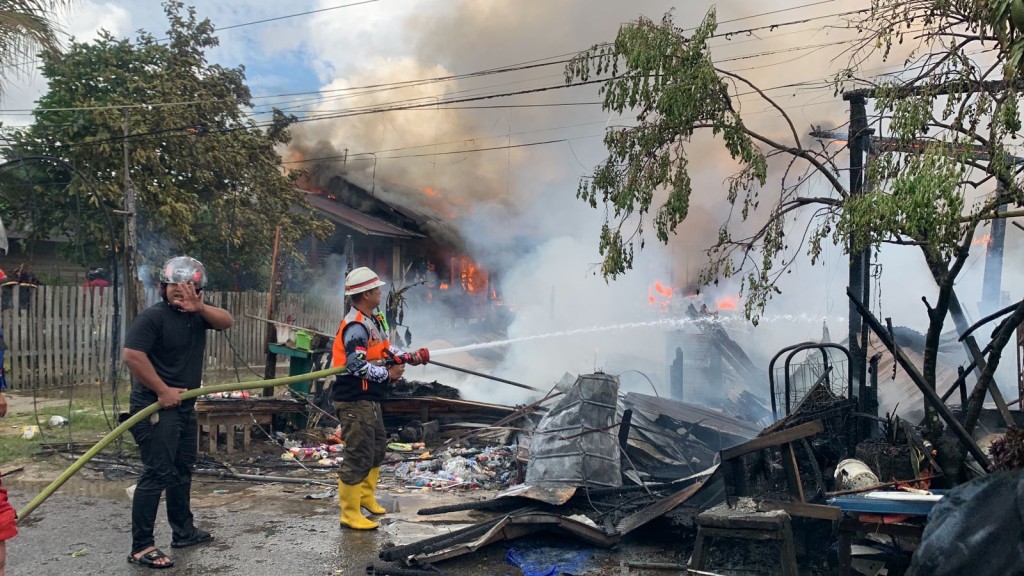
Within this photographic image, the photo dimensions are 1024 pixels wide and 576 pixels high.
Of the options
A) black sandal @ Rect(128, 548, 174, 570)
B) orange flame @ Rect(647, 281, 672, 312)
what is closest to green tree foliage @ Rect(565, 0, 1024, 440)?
black sandal @ Rect(128, 548, 174, 570)

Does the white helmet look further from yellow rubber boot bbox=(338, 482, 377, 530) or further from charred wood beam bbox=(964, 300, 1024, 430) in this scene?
charred wood beam bbox=(964, 300, 1024, 430)

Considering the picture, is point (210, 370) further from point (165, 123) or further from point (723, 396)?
point (723, 396)

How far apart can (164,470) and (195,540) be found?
2.23 ft

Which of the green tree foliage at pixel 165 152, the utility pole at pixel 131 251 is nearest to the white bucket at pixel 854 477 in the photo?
the utility pole at pixel 131 251

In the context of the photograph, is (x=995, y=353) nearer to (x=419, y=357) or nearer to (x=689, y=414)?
(x=419, y=357)

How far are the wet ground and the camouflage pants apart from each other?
0.46 meters

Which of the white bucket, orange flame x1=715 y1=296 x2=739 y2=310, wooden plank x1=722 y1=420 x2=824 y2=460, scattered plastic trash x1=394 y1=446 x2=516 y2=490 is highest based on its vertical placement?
orange flame x1=715 y1=296 x2=739 y2=310

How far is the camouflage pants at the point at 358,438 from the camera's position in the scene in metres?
A: 5.32

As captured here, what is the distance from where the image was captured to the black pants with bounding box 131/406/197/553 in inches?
178

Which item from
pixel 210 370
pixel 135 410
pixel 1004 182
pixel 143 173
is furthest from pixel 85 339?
pixel 1004 182

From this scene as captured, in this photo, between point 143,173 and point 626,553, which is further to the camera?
point 143,173

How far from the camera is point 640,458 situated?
23.6 feet

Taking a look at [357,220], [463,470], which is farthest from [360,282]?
[357,220]

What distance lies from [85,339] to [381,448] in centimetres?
1000
